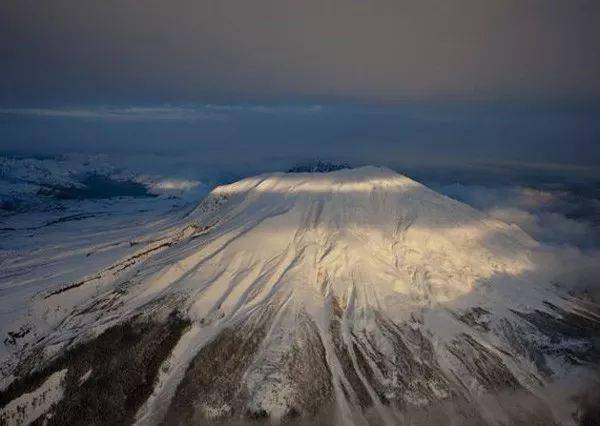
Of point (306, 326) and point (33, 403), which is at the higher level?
point (306, 326)

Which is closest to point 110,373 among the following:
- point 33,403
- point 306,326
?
point 33,403

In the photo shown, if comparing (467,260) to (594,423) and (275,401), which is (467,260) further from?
(275,401)

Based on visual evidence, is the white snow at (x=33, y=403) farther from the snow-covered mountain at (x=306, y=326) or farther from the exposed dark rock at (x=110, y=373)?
the exposed dark rock at (x=110, y=373)

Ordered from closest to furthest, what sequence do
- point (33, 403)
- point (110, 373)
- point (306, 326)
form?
point (33, 403) < point (110, 373) < point (306, 326)

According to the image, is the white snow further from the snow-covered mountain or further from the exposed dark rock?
the exposed dark rock

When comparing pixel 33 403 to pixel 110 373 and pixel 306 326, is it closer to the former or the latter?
pixel 110 373

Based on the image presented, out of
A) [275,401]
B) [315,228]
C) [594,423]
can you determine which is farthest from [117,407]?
[594,423]

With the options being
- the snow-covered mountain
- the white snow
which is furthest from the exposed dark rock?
the white snow

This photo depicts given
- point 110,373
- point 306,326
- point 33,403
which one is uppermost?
point 306,326

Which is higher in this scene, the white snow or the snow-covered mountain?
the snow-covered mountain
